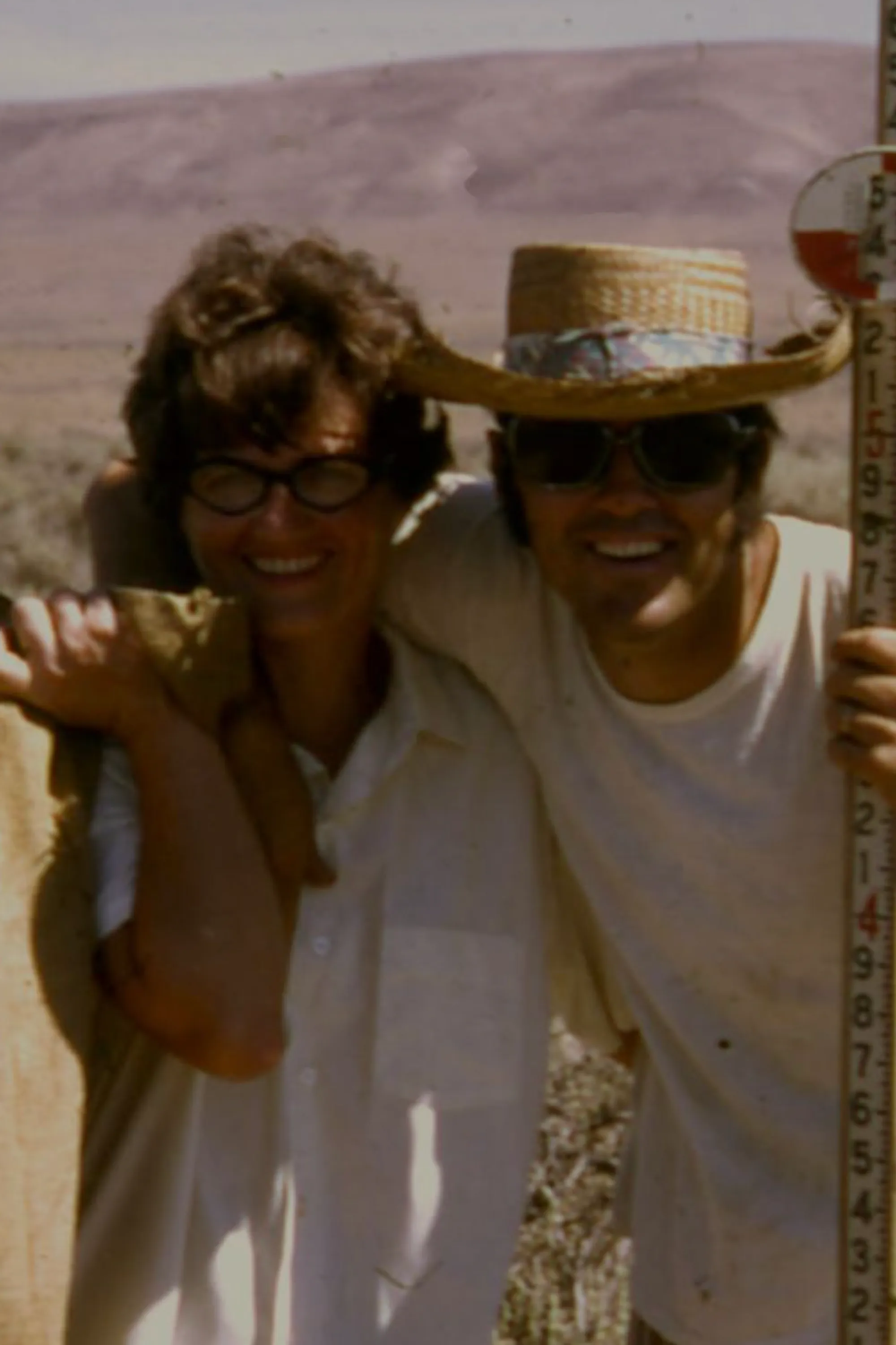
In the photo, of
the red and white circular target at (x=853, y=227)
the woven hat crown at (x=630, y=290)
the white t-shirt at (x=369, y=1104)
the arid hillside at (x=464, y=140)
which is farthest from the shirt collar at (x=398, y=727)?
the arid hillside at (x=464, y=140)

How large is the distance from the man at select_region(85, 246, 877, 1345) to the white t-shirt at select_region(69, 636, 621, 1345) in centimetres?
15

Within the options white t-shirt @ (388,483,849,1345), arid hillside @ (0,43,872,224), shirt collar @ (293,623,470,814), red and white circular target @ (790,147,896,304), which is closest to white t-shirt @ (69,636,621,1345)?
shirt collar @ (293,623,470,814)

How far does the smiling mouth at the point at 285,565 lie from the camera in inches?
150

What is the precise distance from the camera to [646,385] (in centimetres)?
380

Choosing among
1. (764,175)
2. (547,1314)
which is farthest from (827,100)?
(547,1314)

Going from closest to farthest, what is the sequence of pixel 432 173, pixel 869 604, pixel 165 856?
pixel 165 856
pixel 869 604
pixel 432 173

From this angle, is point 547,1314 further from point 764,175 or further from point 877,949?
point 764,175

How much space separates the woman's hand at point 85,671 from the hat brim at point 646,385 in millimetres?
620

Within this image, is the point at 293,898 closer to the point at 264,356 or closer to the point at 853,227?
the point at 264,356

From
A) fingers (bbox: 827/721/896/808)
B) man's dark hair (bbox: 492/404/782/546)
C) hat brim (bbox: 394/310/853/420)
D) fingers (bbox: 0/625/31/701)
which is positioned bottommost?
fingers (bbox: 827/721/896/808)

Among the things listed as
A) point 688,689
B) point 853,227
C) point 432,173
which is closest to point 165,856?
point 688,689

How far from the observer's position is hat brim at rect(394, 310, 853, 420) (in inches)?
149

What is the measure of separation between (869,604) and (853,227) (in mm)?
533

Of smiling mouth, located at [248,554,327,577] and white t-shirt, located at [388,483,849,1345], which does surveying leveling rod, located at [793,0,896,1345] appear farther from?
smiling mouth, located at [248,554,327,577]
